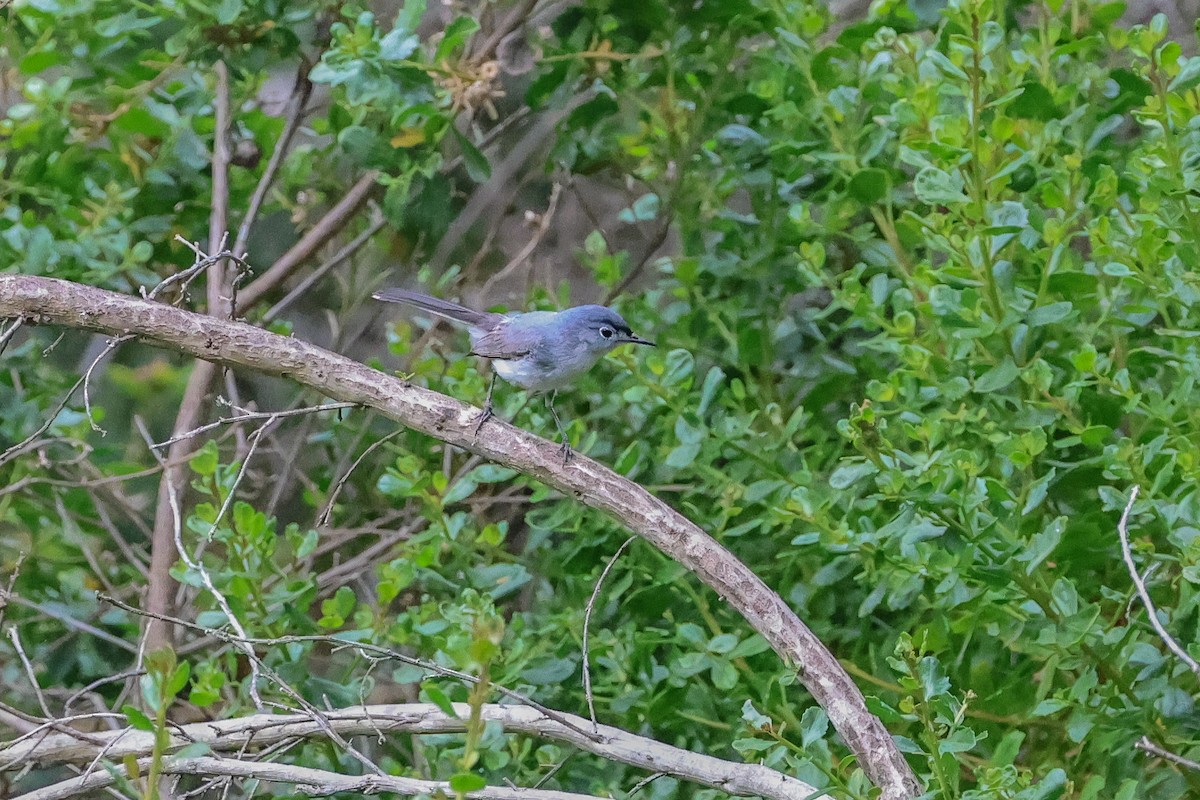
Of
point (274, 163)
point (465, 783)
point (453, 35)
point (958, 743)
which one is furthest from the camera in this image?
point (274, 163)

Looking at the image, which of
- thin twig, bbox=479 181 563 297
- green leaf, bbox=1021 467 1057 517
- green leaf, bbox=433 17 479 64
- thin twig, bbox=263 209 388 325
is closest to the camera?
green leaf, bbox=1021 467 1057 517

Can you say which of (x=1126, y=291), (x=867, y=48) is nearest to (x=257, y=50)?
(x=867, y=48)

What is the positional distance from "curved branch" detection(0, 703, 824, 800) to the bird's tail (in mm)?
1069

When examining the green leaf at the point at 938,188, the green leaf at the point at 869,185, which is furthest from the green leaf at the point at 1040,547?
the green leaf at the point at 869,185

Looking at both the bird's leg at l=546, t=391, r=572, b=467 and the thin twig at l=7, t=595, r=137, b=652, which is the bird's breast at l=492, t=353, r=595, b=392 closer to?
the bird's leg at l=546, t=391, r=572, b=467

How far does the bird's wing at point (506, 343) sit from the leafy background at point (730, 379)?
0.14 m

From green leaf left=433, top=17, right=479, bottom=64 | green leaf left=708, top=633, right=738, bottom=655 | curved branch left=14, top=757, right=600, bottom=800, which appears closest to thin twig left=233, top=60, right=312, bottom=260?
→ green leaf left=433, top=17, right=479, bottom=64

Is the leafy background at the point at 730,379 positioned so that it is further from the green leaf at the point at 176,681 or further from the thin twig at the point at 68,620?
the green leaf at the point at 176,681

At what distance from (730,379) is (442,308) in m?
0.73

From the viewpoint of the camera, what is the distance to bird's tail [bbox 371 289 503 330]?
8.48 ft

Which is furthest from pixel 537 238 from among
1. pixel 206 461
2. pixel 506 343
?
pixel 206 461

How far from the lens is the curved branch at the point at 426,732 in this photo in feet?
5.16

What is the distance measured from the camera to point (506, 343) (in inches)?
101

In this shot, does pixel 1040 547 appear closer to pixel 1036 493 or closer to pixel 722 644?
pixel 1036 493
